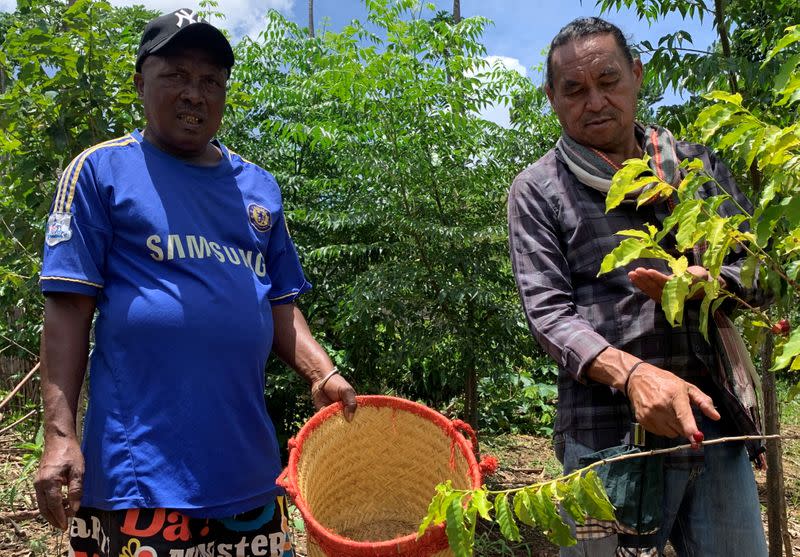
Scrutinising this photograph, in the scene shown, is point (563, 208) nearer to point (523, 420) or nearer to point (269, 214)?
point (269, 214)

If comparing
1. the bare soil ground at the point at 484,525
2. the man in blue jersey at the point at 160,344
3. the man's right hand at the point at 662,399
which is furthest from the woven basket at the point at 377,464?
the bare soil ground at the point at 484,525

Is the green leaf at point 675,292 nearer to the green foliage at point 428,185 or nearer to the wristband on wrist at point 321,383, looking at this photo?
the wristband on wrist at point 321,383

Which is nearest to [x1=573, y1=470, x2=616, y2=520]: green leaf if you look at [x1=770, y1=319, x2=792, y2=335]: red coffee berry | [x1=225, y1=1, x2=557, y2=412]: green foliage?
[x1=770, y1=319, x2=792, y2=335]: red coffee berry

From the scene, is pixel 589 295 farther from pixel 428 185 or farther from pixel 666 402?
pixel 428 185

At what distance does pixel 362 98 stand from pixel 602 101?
2.60 meters

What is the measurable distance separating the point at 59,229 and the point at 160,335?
334 mm

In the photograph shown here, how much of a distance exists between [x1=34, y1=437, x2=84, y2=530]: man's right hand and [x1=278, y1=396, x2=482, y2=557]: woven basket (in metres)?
0.48

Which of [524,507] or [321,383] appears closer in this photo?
[524,507]

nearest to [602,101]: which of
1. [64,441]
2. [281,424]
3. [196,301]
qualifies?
[196,301]

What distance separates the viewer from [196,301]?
5.55ft

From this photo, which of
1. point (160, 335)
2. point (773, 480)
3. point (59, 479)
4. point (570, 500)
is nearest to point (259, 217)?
point (160, 335)

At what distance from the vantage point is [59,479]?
1547 mm

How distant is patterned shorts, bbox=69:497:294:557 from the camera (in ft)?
5.26

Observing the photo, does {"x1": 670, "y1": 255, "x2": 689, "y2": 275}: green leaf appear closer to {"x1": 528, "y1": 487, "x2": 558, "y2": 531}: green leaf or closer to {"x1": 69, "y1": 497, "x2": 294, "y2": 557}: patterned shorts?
{"x1": 528, "y1": 487, "x2": 558, "y2": 531}: green leaf
